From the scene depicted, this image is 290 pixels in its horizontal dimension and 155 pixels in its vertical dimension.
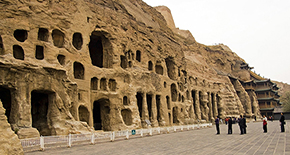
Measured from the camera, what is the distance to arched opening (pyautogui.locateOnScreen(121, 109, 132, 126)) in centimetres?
2654

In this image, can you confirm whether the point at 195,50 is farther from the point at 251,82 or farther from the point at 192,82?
the point at 251,82

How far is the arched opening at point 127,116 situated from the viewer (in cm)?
2654

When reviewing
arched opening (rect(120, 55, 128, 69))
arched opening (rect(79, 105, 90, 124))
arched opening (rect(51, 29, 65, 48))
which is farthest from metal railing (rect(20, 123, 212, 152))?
arched opening (rect(120, 55, 128, 69))

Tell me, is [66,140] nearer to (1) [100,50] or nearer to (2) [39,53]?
(2) [39,53]

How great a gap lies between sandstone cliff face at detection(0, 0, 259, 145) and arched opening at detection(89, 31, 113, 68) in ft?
0.36

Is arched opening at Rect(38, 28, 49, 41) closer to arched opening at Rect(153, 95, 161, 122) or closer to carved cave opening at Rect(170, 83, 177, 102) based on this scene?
arched opening at Rect(153, 95, 161, 122)

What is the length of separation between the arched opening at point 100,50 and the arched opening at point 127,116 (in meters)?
5.12

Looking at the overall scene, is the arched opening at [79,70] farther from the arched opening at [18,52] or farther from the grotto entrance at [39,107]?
the arched opening at [18,52]

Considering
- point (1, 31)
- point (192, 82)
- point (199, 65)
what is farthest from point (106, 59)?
point (199, 65)

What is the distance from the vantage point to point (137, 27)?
3184 centimetres

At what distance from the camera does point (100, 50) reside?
31.3m

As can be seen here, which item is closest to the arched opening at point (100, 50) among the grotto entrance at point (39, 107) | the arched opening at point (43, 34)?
the arched opening at point (43, 34)

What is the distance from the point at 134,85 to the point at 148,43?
287 inches

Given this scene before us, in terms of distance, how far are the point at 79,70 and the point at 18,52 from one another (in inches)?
226
